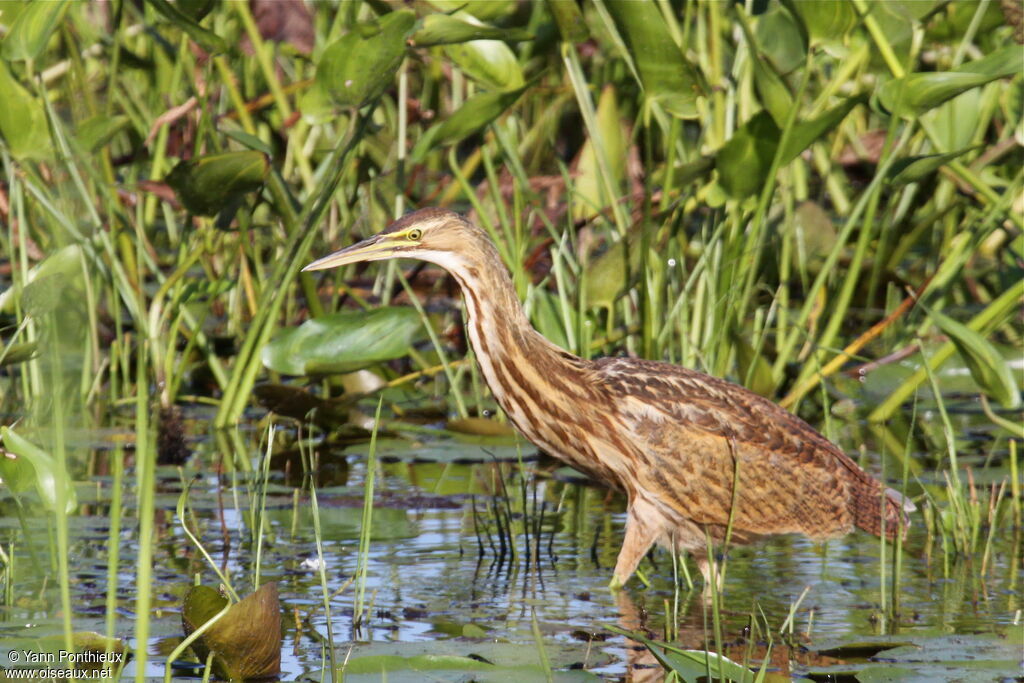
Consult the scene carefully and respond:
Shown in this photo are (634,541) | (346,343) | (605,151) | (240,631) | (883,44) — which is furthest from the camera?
(605,151)

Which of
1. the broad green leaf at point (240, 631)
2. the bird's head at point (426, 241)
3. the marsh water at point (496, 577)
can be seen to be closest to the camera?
the broad green leaf at point (240, 631)

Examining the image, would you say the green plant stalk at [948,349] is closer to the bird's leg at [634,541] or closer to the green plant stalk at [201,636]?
the bird's leg at [634,541]

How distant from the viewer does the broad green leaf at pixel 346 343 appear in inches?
201

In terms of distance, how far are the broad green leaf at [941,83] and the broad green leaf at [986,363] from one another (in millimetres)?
817

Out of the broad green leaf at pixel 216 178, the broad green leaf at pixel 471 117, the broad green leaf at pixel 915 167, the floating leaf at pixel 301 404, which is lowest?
the floating leaf at pixel 301 404

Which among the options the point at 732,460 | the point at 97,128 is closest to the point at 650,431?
the point at 732,460

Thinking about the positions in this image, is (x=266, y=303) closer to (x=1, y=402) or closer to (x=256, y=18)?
(x=1, y=402)

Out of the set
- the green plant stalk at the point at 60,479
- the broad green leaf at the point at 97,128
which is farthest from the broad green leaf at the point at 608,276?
the green plant stalk at the point at 60,479

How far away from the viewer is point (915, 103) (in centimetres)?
468

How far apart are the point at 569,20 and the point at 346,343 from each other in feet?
4.30

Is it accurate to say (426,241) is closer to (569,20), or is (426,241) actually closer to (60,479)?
(569,20)

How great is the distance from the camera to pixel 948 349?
5.29 metres

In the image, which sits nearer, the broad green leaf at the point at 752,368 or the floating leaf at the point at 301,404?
the floating leaf at the point at 301,404

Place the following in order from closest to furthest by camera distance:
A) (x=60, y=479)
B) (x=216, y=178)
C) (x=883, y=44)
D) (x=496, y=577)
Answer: (x=60, y=479) < (x=496, y=577) < (x=216, y=178) < (x=883, y=44)
